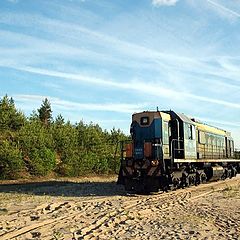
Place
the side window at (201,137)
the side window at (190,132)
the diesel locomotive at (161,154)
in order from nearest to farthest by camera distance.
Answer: the diesel locomotive at (161,154), the side window at (190,132), the side window at (201,137)

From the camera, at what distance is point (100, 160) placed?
115 ft

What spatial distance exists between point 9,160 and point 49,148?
501cm

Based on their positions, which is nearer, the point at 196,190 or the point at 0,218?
the point at 0,218

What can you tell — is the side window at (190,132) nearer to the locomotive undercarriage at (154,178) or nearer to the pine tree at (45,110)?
the locomotive undercarriage at (154,178)

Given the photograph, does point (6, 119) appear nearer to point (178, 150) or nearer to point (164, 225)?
point (178, 150)

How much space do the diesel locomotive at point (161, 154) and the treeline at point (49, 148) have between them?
16.6 ft

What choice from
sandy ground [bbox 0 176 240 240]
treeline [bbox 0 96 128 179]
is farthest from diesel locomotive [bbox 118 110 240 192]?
treeline [bbox 0 96 128 179]

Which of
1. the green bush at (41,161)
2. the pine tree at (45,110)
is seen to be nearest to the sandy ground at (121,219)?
the green bush at (41,161)

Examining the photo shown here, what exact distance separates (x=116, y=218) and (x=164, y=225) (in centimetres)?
134

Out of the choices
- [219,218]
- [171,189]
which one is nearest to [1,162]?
[171,189]

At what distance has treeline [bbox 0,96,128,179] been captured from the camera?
2684 cm

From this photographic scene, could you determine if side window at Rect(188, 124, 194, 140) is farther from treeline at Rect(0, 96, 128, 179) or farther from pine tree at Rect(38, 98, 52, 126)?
pine tree at Rect(38, 98, 52, 126)

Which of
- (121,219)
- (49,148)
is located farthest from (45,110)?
(121,219)

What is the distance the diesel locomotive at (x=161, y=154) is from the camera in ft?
57.4
